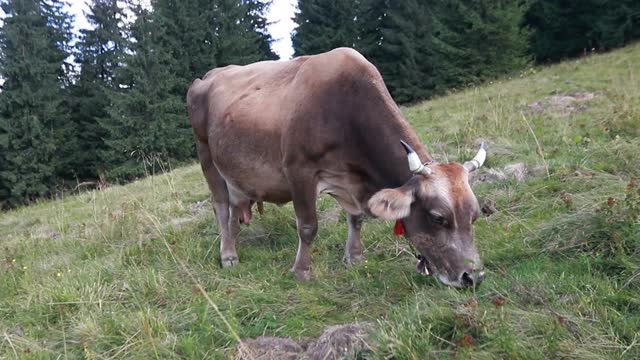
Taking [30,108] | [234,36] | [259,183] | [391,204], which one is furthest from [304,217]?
[234,36]

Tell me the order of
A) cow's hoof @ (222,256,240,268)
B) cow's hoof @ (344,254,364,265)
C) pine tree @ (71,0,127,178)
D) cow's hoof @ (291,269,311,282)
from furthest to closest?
pine tree @ (71,0,127,178) → cow's hoof @ (222,256,240,268) → cow's hoof @ (344,254,364,265) → cow's hoof @ (291,269,311,282)

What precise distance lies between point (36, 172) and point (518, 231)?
2851 cm

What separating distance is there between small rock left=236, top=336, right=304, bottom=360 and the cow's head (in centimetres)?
120

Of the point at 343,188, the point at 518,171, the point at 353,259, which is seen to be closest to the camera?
the point at 343,188

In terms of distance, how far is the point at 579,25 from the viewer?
107 ft

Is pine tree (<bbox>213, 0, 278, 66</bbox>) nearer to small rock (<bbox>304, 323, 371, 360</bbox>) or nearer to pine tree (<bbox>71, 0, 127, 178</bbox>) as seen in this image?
pine tree (<bbox>71, 0, 127, 178</bbox>)

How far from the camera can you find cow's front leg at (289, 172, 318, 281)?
497cm

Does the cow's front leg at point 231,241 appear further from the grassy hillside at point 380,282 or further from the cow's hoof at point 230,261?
the grassy hillside at point 380,282

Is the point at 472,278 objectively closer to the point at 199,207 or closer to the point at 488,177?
the point at 488,177

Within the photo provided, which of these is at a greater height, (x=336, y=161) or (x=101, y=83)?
(x=101, y=83)

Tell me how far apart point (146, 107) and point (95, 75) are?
892cm

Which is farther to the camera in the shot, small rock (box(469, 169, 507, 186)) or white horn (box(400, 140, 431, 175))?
small rock (box(469, 169, 507, 186))

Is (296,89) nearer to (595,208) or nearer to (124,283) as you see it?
(124,283)

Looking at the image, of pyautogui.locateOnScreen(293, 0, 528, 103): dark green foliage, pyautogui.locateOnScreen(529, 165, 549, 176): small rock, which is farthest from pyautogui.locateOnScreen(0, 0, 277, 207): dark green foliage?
pyautogui.locateOnScreen(529, 165, 549, 176): small rock
